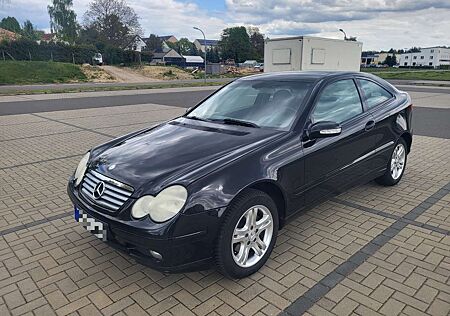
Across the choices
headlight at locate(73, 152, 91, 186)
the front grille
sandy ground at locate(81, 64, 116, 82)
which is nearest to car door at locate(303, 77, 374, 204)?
the front grille

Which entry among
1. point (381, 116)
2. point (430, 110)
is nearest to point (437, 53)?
point (430, 110)

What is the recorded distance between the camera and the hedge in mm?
43875

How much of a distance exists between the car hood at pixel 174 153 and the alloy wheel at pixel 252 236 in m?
0.47

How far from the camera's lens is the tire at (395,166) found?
4.71 metres

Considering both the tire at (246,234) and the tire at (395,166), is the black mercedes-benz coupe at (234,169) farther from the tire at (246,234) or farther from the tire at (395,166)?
the tire at (395,166)

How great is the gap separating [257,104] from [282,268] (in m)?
1.70

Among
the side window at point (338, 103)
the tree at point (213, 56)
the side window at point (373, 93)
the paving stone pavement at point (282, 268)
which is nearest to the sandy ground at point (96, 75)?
the paving stone pavement at point (282, 268)

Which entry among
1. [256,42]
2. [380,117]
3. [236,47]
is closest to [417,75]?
[380,117]

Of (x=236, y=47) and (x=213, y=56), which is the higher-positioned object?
(x=236, y=47)

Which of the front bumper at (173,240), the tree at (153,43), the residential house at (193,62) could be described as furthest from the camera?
the tree at (153,43)

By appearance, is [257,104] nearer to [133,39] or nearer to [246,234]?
[246,234]

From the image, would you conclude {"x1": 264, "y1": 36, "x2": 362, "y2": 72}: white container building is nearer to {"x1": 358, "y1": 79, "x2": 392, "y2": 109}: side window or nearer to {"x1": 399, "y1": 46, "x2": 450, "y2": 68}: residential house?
{"x1": 358, "y1": 79, "x2": 392, "y2": 109}: side window

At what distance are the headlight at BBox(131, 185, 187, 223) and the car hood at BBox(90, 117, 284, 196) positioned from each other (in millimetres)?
55

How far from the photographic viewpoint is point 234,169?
2.72 meters
